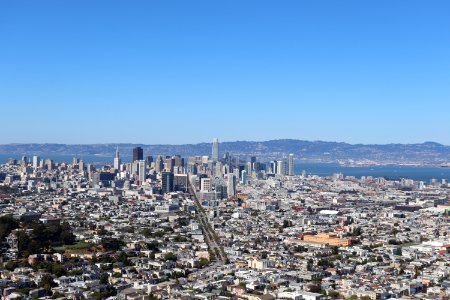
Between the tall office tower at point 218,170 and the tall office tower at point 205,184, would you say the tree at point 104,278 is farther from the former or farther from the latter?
the tall office tower at point 218,170

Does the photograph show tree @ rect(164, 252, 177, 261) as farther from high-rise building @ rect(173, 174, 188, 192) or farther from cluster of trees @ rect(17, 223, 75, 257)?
high-rise building @ rect(173, 174, 188, 192)

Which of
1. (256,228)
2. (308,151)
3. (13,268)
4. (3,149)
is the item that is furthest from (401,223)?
(3,149)

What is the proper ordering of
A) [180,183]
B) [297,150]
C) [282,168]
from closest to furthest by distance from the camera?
[180,183] < [282,168] < [297,150]

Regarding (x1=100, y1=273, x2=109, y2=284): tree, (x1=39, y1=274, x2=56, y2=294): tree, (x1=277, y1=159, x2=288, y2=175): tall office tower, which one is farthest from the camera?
(x1=277, y1=159, x2=288, y2=175): tall office tower

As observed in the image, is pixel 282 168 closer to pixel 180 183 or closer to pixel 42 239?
pixel 180 183

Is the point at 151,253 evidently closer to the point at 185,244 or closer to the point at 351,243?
the point at 185,244

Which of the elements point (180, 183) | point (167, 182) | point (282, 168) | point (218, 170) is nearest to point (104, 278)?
point (167, 182)

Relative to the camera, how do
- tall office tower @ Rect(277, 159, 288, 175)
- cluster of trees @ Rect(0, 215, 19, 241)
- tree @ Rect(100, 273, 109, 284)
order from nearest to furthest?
1. tree @ Rect(100, 273, 109, 284)
2. cluster of trees @ Rect(0, 215, 19, 241)
3. tall office tower @ Rect(277, 159, 288, 175)

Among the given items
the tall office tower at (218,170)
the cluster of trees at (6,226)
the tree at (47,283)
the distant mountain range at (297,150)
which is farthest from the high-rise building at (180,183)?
the distant mountain range at (297,150)

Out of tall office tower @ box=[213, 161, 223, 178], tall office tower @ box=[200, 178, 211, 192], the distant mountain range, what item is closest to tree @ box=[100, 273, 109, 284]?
tall office tower @ box=[200, 178, 211, 192]
